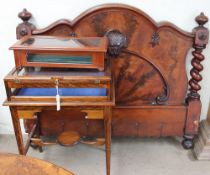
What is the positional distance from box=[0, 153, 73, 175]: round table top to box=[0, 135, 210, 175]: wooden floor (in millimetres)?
743

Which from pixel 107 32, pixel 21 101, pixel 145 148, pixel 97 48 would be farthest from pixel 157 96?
pixel 21 101

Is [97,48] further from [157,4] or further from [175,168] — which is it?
[175,168]

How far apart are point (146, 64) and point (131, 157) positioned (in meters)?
0.61

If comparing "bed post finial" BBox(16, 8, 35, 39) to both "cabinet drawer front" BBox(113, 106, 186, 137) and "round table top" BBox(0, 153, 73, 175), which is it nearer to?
"cabinet drawer front" BBox(113, 106, 186, 137)

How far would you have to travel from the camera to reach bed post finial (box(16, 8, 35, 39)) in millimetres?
1455

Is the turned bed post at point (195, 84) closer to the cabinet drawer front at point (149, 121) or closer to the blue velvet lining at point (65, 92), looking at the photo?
the cabinet drawer front at point (149, 121)

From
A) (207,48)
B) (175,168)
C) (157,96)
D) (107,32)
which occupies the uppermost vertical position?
(107,32)

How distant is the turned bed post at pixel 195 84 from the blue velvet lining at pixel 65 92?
0.64 m

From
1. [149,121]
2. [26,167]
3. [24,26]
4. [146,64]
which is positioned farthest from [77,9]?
[26,167]

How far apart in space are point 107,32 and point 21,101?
0.61 metres

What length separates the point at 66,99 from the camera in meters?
1.20

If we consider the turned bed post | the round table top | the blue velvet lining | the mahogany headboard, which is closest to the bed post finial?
the mahogany headboard

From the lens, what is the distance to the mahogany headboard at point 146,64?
1.47m

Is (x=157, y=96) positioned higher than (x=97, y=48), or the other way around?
(x=97, y=48)
